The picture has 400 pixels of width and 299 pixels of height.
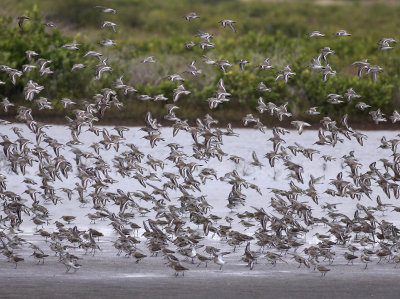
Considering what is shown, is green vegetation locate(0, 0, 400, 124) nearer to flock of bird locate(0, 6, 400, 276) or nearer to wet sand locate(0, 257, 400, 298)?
flock of bird locate(0, 6, 400, 276)

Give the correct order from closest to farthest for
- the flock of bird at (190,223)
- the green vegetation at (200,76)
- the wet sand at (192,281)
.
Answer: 1. the wet sand at (192,281)
2. the flock of bird at (190,223)
3. the green vegetation at (200,76)

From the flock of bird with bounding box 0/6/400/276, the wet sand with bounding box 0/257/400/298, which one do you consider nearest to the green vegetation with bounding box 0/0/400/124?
the flock of bird with bounding box 0/6/400/276

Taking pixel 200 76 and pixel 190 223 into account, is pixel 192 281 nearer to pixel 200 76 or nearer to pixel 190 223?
pixel 190 223

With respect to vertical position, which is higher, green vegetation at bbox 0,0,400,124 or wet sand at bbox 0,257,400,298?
green vegetation at bbox 0,0,400,124

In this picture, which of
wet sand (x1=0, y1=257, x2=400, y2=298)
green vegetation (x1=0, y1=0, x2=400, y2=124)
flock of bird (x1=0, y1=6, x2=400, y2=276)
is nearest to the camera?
wet sand (x1=0, y1=257, x2=400, y2=298)

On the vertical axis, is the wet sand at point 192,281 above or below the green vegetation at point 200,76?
below

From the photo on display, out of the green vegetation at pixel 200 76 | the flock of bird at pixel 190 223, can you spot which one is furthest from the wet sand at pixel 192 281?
the green vegetation at pixel 200 76

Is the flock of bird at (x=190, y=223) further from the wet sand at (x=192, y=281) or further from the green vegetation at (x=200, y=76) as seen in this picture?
the green vegetation at (x=200, y=76)

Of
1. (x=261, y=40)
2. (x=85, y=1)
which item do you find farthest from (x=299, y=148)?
(x=85, y=1)

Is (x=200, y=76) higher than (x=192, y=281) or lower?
higher

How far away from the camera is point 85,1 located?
44750mm

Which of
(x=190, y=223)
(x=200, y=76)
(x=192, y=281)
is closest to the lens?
(x=192, y=281)

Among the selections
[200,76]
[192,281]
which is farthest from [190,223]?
[200,76]

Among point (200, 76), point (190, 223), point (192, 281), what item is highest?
point (200, 76)
